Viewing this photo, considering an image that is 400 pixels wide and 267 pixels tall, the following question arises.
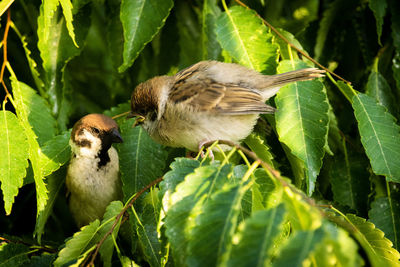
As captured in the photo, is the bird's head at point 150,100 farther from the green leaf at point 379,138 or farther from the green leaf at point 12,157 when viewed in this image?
the green leaf at point 379,138

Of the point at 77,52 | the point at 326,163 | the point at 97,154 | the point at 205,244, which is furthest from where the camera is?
the point at 97,154

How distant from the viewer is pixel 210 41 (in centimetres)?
260

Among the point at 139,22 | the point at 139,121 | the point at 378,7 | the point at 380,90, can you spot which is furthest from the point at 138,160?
the point at 378,7

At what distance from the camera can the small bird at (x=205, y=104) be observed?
2.35 meters

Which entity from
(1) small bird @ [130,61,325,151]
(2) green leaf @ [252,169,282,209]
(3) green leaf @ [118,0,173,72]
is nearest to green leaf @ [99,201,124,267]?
(2) green leaf @ [252,169,282,209]

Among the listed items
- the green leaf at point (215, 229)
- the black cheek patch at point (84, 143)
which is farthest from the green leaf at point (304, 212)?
the black cheek patch at point (84, 143)

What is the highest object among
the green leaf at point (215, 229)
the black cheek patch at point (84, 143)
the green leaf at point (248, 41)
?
the green leaf at point (248, 41)

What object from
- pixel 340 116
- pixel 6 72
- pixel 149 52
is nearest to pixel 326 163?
pixel 340 116

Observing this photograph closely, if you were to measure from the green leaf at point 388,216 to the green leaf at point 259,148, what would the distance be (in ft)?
1.85

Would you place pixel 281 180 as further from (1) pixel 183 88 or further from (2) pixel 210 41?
(2) pixel 210 41

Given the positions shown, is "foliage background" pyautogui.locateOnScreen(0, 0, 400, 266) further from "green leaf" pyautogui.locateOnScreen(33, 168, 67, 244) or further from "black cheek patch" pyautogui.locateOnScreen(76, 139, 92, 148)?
"black cheek patch" pyautogui.locateOnScreen(76, 139, 92, 148)

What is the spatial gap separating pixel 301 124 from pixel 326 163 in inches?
27.1

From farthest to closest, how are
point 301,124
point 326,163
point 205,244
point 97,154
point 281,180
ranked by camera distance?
point 97,154 < point 326,163 < point 301,124 < point 281,180 < point 205,244

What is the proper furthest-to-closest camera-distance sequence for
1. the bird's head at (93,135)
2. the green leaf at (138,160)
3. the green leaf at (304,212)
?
the bird's head at (93,135) → the green leaf at (138,160) → the green leaf at (304,212)
